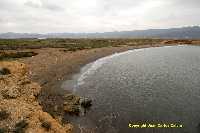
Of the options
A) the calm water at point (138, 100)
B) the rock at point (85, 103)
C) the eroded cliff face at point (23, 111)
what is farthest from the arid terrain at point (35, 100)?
the calm water at point (138, 100)

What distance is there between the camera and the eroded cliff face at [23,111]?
2591 cm

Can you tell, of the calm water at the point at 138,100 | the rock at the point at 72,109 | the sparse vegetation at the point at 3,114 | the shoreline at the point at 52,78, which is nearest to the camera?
the sparse vegetation at the point at 3,114

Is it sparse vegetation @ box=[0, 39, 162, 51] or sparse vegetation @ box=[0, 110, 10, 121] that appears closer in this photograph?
sparse vegetation @ box=[0, 110, 10, 121]

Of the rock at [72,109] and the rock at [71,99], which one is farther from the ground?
the rock at [71,99]

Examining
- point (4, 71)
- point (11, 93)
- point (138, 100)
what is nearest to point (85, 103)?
point (138, 100)

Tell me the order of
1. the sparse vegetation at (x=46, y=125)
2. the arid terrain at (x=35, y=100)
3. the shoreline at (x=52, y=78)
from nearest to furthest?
the sparse vegetation at (x=46, y=125)
the arid terrain at (x=35, y=100)
the shoreline at (x=52, y=78)

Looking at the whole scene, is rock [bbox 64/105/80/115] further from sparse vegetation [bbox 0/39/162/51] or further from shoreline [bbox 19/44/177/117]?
sparse vegetation [bbox 0/39/162/51]

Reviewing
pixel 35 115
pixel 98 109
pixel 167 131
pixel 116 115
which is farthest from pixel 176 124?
pixel 35 115

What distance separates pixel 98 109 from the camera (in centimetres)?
3359

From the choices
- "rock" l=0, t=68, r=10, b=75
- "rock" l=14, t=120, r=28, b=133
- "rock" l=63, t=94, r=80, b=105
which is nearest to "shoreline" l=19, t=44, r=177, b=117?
"rock" l=63, t=94, r=80, b=105

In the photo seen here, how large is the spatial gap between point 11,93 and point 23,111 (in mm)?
8162

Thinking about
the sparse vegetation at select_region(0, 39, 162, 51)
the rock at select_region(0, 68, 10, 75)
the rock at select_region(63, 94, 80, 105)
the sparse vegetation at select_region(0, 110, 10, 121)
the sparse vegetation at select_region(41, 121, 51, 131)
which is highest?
the sparse vegetation at select_region(0, 39, 162, 51)

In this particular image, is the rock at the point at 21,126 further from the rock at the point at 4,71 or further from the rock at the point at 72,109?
the rock at the point at 4,71

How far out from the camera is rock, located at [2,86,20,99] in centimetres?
3569
